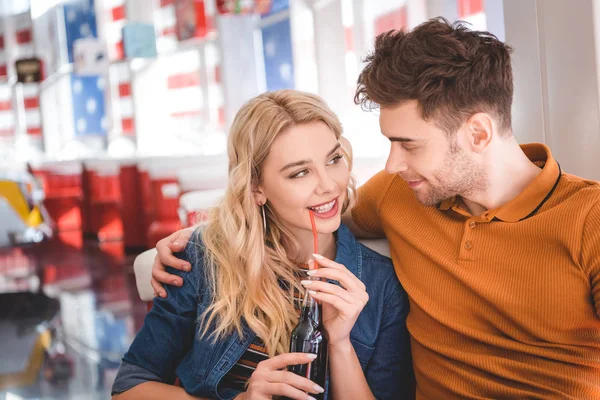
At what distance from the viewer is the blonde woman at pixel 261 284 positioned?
1.84 m

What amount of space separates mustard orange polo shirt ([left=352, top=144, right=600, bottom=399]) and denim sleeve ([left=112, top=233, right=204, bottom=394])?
60 cm

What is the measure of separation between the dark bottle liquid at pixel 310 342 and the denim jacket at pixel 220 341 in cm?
27

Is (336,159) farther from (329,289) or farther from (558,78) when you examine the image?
(558,78)

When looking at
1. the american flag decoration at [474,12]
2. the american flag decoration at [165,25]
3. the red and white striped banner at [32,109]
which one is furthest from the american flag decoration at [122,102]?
the american flag decoration at [474,12]

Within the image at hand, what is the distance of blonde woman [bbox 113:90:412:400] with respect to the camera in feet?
6.05

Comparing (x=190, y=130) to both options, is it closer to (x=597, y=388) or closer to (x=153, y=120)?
(x=153, y=120)

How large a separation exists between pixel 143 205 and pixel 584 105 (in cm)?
586

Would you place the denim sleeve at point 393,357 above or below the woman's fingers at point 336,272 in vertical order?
below

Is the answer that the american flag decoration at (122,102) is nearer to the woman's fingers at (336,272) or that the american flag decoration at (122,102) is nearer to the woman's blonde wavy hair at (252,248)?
the woman's blonde wavy hair at (252,248)

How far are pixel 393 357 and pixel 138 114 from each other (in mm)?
7562

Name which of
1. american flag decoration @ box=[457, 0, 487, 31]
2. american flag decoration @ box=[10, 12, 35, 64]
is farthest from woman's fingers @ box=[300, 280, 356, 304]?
american flag decoration @ box=[10, 12, 35, 64]

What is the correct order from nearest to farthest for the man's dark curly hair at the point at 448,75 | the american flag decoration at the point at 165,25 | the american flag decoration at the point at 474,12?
the man's dark curly hair at the point at 448,75 < the american flag decoration at the point at 474,12 < the american flag decoration at the point at 165,25

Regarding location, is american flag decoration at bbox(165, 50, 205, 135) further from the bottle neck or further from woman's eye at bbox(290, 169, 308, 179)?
the bottle neck

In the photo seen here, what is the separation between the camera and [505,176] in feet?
5.66
